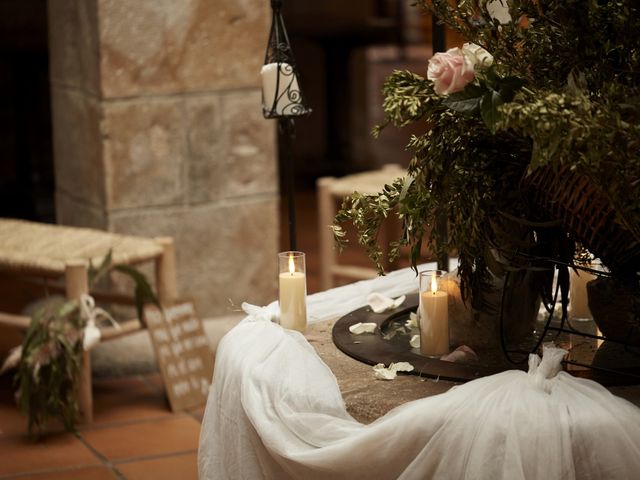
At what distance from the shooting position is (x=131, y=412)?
3439 mm

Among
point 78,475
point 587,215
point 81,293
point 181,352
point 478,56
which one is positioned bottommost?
point 78,475

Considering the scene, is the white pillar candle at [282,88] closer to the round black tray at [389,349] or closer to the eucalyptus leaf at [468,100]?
the round black tray at [389,349]

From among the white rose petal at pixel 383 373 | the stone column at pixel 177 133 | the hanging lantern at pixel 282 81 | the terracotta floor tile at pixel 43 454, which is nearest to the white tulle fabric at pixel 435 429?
the white rose petal at pixel 383 373

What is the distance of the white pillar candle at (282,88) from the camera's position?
7.89ft

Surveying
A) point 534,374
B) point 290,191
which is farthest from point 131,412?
point 534,374

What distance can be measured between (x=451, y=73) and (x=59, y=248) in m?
2.00

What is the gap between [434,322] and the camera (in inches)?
74.6

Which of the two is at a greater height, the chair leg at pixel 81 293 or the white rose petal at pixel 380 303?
the white rose petal at pixel 380 303

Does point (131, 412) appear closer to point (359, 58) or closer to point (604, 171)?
point (604, 171)

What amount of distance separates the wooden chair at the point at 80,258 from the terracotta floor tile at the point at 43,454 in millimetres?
168

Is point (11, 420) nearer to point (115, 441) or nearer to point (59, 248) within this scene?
point (115, 441)

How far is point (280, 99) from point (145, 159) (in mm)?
1372

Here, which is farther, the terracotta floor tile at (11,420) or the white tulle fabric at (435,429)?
the terracotta floor tile at (11,420)

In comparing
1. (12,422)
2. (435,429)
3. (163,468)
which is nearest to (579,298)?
(435,429)
